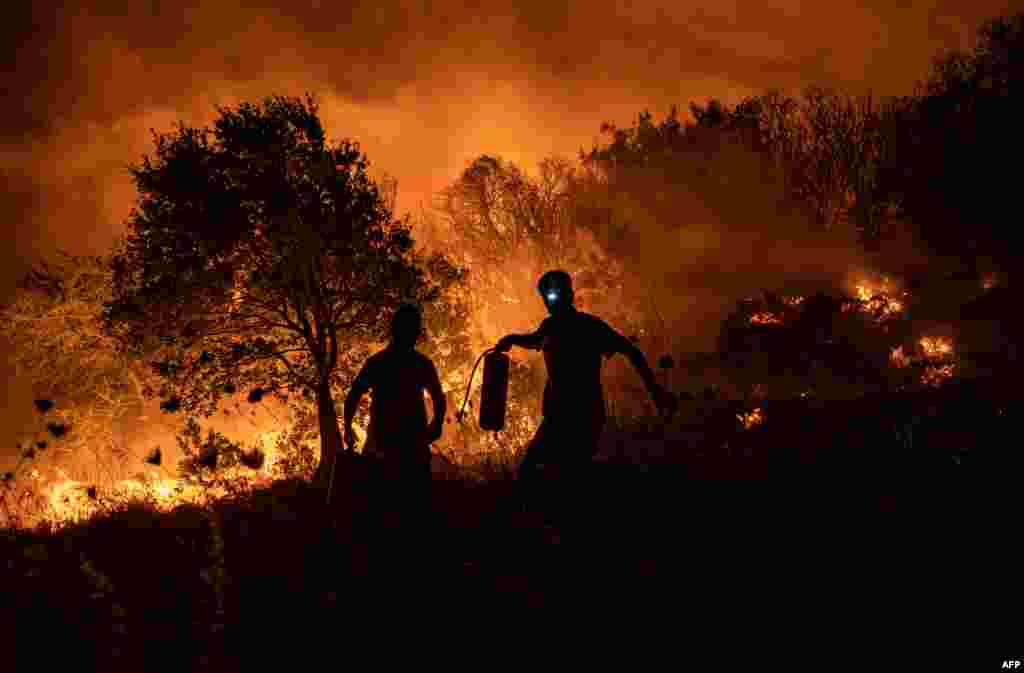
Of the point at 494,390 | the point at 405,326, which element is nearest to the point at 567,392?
the point at 494,390

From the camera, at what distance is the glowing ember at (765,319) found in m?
29.6

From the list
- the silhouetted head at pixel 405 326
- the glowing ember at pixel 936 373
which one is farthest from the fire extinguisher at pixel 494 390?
the glowing ember at pixel 936 373

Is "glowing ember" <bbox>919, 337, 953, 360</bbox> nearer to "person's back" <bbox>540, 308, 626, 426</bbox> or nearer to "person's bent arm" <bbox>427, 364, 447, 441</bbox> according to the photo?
"person's back" <bbox>540, 308, 626, 426</bbox>

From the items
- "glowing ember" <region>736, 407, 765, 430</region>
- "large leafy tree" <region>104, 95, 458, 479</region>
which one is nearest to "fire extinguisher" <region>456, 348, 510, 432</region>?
"glowing ember" <region>736, 407, 765, 430</region>

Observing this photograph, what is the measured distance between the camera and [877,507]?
5.74 m

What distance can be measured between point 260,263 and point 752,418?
14348mm

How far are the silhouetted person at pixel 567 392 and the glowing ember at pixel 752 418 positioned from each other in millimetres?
6900

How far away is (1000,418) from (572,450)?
6.74 metres

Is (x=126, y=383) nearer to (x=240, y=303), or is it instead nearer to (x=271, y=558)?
(x=240, y=303)

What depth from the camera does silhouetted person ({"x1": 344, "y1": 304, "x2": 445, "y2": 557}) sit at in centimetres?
669

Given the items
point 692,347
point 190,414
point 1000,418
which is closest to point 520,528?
point 1000,418

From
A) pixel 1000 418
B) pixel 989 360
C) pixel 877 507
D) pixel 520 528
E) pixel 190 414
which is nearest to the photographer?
pixel 877 507

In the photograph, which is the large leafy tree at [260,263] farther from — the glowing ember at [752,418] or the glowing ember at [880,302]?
the glowing ember at [880,302]

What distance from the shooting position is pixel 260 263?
1742 centimetres
